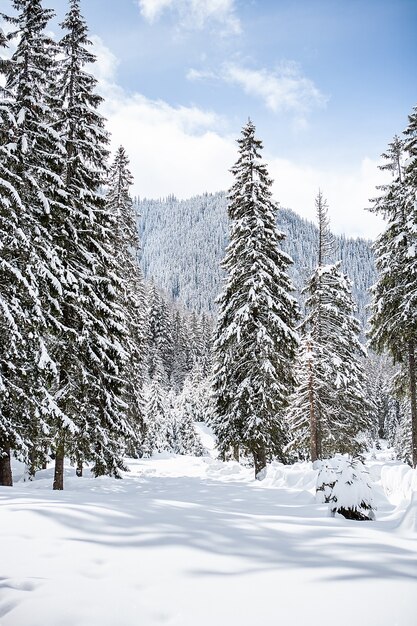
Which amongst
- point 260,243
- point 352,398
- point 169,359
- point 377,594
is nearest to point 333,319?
point 352,398

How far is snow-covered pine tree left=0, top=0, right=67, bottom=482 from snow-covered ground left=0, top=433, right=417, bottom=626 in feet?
18.7

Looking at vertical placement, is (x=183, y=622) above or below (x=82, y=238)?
below

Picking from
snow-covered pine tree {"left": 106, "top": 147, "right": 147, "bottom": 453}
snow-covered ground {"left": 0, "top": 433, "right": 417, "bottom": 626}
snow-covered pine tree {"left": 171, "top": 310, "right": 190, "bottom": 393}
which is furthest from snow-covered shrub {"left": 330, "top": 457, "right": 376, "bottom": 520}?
snow-covered pine tree {"left": 171, "top": 310, "right": 190, "bottom": 393}

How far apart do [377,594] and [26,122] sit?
43.3 feet

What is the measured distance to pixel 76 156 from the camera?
13.2m

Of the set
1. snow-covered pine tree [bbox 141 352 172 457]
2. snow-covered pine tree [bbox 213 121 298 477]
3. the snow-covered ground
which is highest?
snow-covered pine tree [bbox 213 121 298 477]

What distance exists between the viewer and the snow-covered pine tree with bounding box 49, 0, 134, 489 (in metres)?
12.3

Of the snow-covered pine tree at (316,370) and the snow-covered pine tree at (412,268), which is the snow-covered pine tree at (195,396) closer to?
the snow-covered pine tree at (316,370)

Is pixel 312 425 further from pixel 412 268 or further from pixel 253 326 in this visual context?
pixel 412 268

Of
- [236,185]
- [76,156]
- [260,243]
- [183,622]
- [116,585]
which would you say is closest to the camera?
[183,622]

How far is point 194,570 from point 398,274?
656 inches

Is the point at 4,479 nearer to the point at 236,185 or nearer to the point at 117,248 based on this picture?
the point at 117,248

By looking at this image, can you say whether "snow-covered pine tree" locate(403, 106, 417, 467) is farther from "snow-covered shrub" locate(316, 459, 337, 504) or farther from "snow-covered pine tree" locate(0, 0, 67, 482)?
"snow-covered pine tree" locate(0, 0, 67, 482)

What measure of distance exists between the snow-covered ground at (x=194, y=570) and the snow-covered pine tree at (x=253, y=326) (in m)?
11.4
